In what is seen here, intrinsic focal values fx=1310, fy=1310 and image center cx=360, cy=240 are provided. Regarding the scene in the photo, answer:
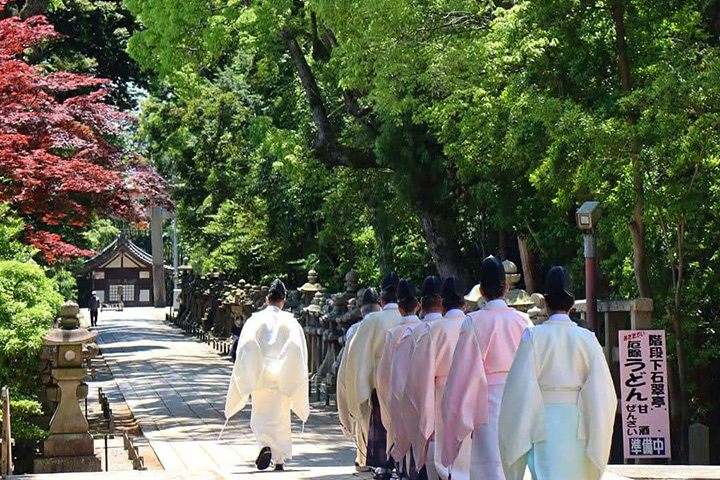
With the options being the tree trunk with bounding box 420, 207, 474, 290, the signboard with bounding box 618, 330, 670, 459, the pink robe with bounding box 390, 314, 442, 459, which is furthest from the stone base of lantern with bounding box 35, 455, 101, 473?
the tree trunk with bounding box 420, 207, 474, 290

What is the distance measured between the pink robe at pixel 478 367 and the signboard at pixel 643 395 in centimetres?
459

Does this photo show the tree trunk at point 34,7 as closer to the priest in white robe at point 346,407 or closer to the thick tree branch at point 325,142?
the thick tree branch at point 325,142

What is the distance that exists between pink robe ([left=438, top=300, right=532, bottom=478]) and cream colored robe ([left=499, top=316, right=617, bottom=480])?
1355 mm

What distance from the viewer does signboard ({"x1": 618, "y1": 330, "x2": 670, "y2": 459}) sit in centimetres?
1408

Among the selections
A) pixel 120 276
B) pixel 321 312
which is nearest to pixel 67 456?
pixel 321 312

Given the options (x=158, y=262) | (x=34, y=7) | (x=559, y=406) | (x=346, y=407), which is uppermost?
(x=34, y=7)

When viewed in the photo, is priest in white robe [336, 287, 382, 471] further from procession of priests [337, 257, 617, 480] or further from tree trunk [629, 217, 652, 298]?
tree trunk [629, 217, 652, 298]

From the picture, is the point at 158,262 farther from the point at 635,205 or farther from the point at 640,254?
the point at 635,205

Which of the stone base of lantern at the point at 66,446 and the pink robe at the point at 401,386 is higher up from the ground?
the pink robe at the point at 401,386

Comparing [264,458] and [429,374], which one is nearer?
[429,374]

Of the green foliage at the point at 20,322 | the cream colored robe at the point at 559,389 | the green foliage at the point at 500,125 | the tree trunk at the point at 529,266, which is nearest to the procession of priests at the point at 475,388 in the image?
the cream colored robe at the point at 559,389

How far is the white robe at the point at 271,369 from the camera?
42.0 ft

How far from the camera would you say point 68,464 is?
1368 cm

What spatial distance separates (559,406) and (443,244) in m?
17.5
